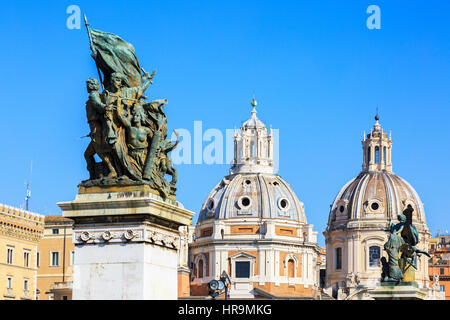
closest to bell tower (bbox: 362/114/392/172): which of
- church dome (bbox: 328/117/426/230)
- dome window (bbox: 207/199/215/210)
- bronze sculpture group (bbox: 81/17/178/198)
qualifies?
church dome (bbox: 328/117/426/230)

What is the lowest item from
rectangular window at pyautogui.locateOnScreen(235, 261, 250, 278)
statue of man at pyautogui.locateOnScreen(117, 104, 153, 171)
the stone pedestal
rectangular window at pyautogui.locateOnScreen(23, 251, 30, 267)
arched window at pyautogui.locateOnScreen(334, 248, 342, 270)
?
the stone pedestal

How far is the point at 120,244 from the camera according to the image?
12.9 m

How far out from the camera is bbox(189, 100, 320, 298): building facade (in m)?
144

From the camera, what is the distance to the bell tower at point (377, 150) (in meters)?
150

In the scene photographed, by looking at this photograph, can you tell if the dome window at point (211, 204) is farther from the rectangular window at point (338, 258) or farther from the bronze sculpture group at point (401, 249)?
the bronze sculpture group at point (401, 249)

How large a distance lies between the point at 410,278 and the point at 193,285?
4655 inches

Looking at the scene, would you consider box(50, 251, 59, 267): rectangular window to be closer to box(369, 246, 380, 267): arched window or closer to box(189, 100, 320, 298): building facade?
box(189, 100, 320, 298): building facade

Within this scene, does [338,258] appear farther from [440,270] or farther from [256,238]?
[440,270]

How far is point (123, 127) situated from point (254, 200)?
133540 mm

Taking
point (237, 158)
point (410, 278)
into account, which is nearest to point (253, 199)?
point (237, 158)

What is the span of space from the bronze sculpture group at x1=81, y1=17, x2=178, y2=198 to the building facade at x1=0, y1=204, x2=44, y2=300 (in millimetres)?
68421
